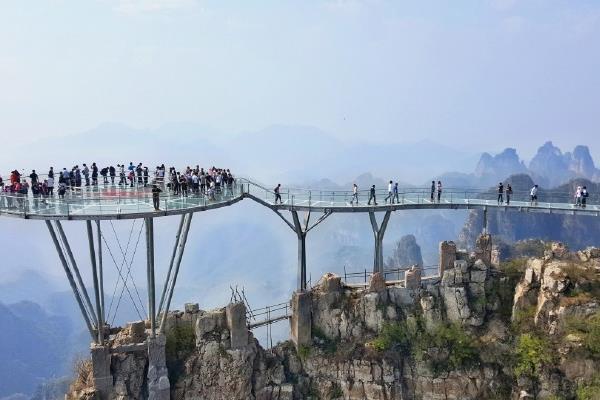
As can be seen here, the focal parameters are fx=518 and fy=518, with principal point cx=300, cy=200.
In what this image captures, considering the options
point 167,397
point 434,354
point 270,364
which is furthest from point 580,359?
point 167,397

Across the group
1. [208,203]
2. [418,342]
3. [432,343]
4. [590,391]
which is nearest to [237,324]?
[208,203]

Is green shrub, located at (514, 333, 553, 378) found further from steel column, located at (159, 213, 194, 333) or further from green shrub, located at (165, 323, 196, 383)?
steel column, located at (159, 213, 194, 333)

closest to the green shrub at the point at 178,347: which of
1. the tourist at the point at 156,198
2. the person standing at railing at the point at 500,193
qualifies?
the tourist at the point at 156,198

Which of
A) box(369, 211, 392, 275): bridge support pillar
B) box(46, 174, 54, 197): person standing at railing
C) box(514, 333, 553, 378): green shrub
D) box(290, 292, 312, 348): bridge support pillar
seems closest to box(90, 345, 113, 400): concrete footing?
box(46, 174, 54, 197): person standing at railing

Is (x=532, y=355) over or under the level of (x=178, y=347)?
under

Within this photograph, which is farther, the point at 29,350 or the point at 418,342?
the point at 29,350

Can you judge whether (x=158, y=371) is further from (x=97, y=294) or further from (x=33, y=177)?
(x=33, y=177)

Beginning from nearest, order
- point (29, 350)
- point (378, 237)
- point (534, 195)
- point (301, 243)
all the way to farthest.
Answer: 1. point (301, 243)
2. point (378, 237)
3. point (534, 195)
4. point (29, 350)

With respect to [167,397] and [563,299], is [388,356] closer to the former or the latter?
[563,299]
